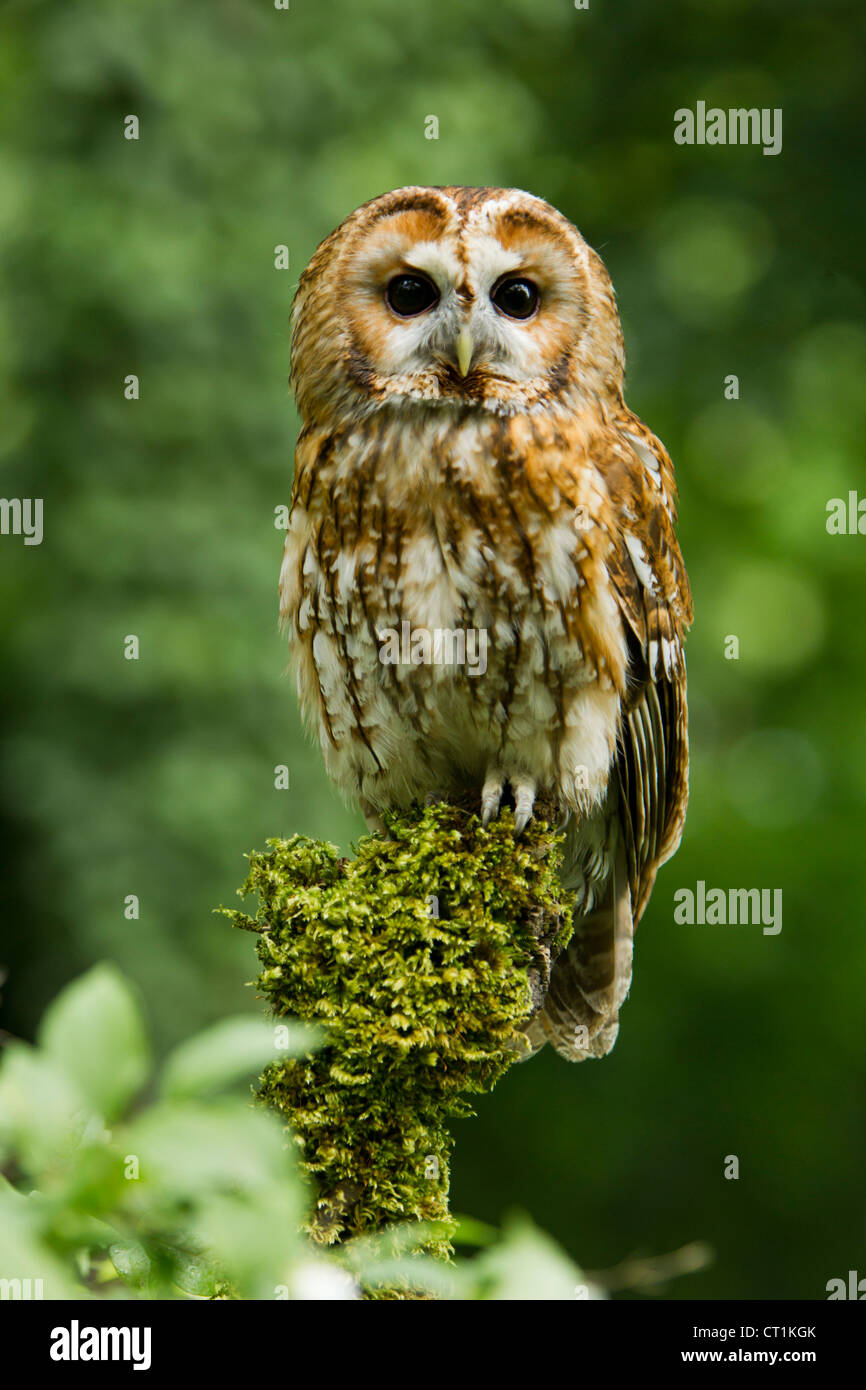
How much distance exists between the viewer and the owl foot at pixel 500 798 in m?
2.81

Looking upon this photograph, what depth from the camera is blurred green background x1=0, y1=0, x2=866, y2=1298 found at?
457 cm

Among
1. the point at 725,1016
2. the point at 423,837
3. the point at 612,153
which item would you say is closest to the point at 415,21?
the point at 612,153

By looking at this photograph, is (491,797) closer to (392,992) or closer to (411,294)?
(392,992)

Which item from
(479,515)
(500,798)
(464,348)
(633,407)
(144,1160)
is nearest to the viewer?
(144,1160)

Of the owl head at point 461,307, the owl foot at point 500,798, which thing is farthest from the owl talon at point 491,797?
the owl head at point 461,307

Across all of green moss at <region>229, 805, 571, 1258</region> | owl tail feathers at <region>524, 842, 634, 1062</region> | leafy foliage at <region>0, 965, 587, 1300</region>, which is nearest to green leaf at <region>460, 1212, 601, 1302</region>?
leafy foliage at <region>0, 965, 587, 1300</region>

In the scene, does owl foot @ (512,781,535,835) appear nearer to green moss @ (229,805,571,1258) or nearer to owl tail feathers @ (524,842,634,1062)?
green moss @ (229,805,571,1258)

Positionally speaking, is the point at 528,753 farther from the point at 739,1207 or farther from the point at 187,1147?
the point at 739,1207

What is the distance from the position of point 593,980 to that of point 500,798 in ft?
1.96

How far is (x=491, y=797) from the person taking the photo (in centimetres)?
287

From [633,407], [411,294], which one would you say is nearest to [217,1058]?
[411,294]

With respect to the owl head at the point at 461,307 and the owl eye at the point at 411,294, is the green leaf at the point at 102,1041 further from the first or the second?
the owl eye at the point at 411,294

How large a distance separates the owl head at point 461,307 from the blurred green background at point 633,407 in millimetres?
1819
